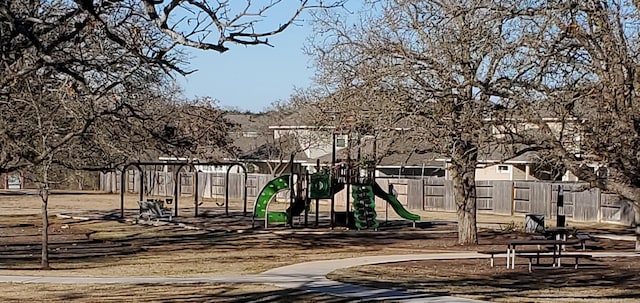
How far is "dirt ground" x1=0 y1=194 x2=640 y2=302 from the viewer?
1719 centimetres

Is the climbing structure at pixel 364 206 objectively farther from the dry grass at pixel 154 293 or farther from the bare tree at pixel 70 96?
the dry grass at pixel 154 293

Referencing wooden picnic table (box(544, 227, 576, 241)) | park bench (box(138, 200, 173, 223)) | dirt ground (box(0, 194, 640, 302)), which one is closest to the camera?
dirt ground (box(0, 194, 640, 302))

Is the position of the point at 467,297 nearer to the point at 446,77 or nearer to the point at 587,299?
the point at 587,299

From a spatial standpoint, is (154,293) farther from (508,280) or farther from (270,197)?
(270,197)

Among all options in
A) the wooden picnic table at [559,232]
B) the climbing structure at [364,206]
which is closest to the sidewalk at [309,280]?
the wooden picnic table at [559,232]

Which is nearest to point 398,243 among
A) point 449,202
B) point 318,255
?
point 318,255

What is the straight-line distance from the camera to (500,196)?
5091 cm

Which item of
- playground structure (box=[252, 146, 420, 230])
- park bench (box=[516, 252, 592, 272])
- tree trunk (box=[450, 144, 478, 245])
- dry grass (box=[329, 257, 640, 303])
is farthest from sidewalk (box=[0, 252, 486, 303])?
playground structure (box=[252, 146, 420, 230])

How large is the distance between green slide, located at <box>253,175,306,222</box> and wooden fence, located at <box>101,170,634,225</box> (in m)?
11.0

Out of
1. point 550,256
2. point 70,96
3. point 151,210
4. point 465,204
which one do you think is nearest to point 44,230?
point 70,96

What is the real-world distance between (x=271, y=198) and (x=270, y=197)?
6cm

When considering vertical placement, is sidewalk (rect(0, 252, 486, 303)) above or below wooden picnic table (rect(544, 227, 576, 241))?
below

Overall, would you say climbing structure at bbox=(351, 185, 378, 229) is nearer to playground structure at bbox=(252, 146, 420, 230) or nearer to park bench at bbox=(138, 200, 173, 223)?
playground structure at bbox=(252, 146, 420, 230)

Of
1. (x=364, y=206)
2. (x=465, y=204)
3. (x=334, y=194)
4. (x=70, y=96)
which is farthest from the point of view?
(x=334, y=194)
